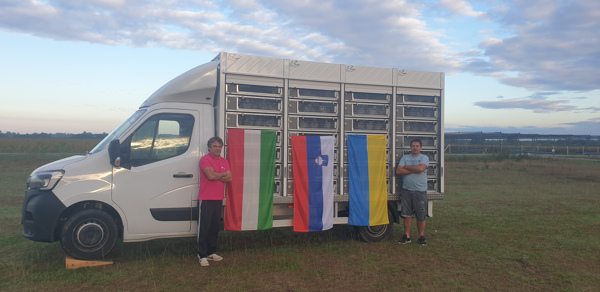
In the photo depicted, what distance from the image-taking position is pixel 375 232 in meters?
8.18

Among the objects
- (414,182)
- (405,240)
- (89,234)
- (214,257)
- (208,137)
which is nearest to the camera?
(89,234)

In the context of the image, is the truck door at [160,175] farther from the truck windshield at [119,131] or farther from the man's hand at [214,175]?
the man's hand at [214,175]

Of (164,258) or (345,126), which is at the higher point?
(345,126)

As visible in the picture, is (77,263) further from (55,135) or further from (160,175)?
(55,135)

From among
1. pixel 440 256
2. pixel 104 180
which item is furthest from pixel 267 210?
pixel 440 256

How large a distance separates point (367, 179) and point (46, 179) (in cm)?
509

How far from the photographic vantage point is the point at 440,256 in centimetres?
721

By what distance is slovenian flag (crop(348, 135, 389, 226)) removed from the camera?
25.3 ft

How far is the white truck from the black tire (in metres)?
0.02

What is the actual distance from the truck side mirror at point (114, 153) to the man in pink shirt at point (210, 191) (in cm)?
121

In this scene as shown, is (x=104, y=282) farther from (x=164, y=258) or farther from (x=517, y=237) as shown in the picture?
(x=517, y=237)

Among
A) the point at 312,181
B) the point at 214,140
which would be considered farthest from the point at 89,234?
the point at 312,181

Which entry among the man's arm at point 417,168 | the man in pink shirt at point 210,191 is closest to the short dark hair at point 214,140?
the man in pink shirt at point 210,191

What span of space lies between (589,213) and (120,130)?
1167 centimetres
